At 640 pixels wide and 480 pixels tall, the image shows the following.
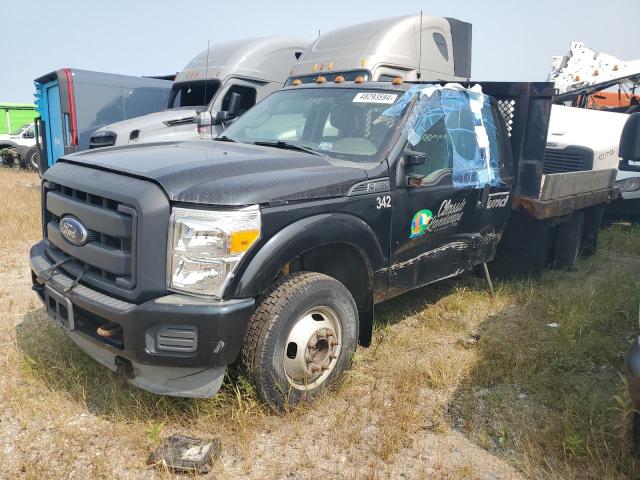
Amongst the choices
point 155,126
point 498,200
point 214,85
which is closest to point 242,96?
point 214,85

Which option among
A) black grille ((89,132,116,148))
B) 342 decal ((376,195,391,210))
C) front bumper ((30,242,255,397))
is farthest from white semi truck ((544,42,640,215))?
black grille ((89,132,116,148))

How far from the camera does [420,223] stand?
372 cm

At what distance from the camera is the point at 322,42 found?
8.67m

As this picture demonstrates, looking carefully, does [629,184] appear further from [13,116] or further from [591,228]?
[13,116]

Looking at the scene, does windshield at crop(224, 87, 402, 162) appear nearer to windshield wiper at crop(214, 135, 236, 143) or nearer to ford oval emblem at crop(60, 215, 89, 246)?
windshield wiper at crop(214, 135, 236, 143)

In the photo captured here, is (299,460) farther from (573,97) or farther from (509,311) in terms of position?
(573,97)

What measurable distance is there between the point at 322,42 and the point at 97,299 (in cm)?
704

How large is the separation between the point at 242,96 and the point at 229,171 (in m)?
6.49

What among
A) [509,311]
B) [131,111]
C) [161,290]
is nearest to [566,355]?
[509,311]

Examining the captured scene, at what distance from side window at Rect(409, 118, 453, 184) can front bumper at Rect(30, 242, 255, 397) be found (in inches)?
68.3

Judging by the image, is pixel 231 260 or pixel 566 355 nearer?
pixel 231 260

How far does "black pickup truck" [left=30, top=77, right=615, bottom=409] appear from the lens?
2592 millimetres

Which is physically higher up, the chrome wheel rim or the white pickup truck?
the chrome wheel rim

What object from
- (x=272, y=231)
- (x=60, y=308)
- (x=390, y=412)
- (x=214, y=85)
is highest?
(x=214, y=85)
